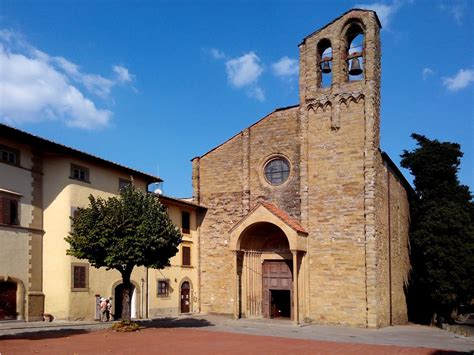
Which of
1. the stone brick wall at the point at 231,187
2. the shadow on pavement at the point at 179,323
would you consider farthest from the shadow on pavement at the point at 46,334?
the stone brick wall at the point at 231,187

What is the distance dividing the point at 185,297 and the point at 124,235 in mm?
13484

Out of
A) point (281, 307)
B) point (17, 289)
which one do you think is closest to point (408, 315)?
point (281, 307)

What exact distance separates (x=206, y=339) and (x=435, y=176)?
23.2 m

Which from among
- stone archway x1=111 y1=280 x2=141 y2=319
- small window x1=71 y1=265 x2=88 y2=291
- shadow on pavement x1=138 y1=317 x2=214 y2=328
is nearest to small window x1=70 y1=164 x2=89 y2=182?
small window x1=71 y1=265 x2=88 y2=291

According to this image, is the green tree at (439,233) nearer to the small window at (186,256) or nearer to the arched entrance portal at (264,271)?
the arched entrance portal at (264,271)

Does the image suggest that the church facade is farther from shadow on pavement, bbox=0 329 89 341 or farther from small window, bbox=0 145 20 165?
small window, bbox=0 145 20 165

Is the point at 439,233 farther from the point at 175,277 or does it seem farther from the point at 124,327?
the point at 124,327

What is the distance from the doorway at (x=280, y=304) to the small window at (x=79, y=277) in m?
11.7

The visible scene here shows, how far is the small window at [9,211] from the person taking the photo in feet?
74.7

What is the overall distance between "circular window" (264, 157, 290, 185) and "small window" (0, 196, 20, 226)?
1533 centimetres

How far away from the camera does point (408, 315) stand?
3578 centimetres

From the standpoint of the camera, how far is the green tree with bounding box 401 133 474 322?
107 ft

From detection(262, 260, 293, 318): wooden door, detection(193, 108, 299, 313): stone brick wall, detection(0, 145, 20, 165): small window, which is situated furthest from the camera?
detection(193, 108, 299, 313): stone brick wall

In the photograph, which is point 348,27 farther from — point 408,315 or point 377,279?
point 408,315
